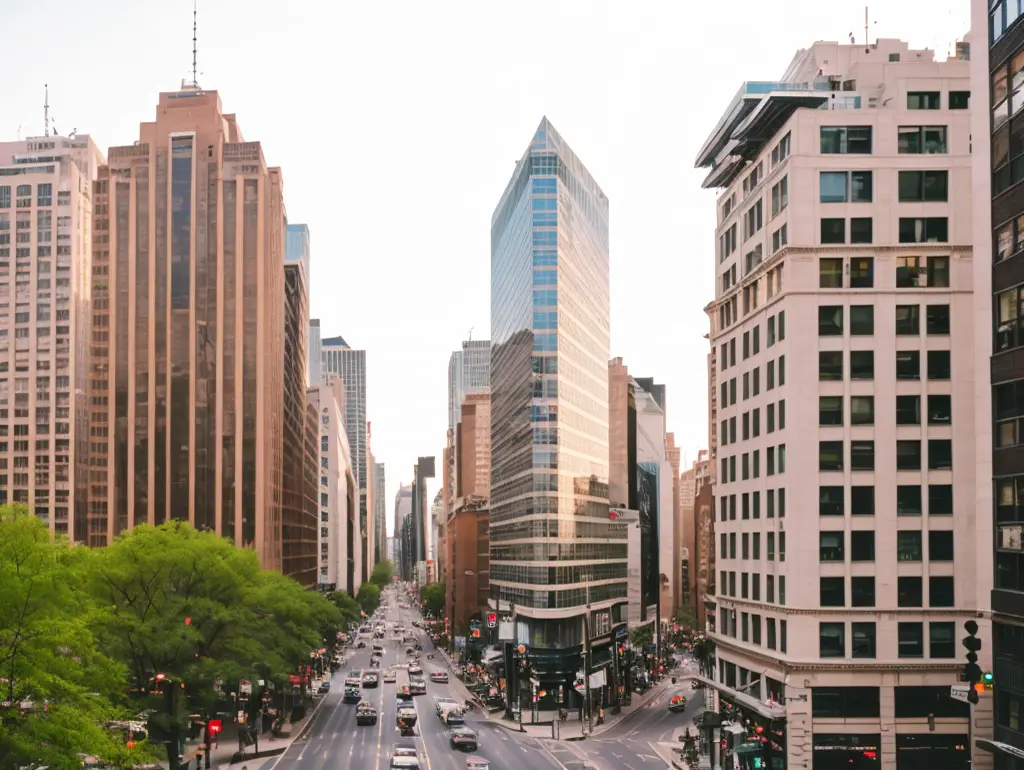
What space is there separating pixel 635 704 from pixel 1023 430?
3510 inches

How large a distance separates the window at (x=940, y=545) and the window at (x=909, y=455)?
371cm

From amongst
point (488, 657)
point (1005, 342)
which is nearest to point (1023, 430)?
point (1005, 342)

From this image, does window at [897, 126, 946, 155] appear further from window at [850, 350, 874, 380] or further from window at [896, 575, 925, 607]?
window at [896, 575, 925, 607]

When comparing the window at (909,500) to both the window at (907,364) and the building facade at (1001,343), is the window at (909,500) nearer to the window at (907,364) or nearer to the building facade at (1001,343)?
the window at (907,364)

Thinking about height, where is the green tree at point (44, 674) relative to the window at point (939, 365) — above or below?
below

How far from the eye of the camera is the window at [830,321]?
63.7 meters

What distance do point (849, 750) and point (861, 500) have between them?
1329cm

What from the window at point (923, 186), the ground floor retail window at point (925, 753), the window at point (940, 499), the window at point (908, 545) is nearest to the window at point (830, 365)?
the window at point (940, 499)

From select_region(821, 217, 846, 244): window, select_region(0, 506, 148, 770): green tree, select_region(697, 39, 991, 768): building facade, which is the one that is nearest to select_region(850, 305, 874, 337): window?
select_region(697, 39, 991, 768): building facade

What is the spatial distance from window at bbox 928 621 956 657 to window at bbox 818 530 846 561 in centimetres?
598

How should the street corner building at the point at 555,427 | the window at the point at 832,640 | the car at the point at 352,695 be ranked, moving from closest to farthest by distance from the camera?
the window at the point at 832,640 → the car at the point at 352,695 → the street corner building at the point at 555,427

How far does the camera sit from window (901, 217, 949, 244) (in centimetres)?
6316

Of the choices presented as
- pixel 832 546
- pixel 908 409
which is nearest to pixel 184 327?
pixel 832 546

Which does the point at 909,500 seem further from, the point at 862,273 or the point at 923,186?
the point at 923,186
